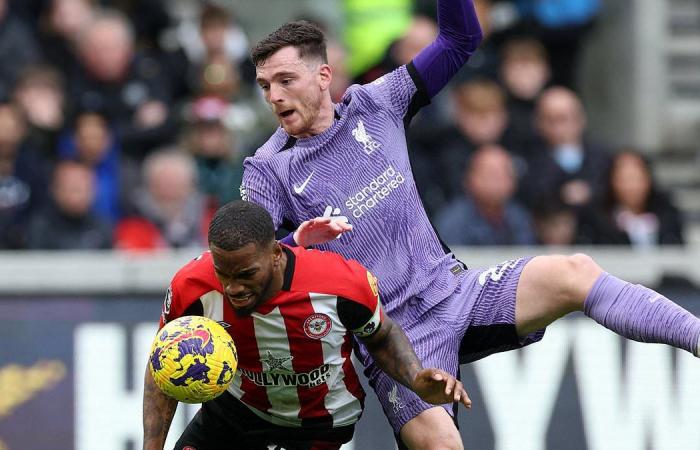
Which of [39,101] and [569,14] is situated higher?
[569,14]

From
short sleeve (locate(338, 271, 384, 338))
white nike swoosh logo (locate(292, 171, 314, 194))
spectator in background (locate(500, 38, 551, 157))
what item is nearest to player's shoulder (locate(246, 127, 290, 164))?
white nike swoosh logo (locate(292, 171, 314, 194))

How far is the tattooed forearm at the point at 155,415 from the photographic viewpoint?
602 centimetres

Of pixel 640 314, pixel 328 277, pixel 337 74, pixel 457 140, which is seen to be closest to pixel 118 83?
pixel 337 74

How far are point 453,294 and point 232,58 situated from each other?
5.73 m

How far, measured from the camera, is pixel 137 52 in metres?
11.8

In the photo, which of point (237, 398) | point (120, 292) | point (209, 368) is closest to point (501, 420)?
point (120, 292)

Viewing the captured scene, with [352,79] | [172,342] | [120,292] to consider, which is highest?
[352,79]

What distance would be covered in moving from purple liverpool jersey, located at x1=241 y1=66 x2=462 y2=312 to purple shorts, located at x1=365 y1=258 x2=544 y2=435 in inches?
2.8

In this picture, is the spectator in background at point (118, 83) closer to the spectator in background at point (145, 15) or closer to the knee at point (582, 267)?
the spectator in background at point (145, 15)

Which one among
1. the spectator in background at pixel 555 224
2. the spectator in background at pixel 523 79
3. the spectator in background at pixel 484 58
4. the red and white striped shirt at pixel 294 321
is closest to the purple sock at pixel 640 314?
the red and white striped shirt at pixel 294 321

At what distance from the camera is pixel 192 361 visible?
5629mm

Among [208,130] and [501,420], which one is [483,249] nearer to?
[501,420]

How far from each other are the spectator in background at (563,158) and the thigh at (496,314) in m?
4.27

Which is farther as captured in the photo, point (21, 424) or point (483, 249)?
point (483, 249)
